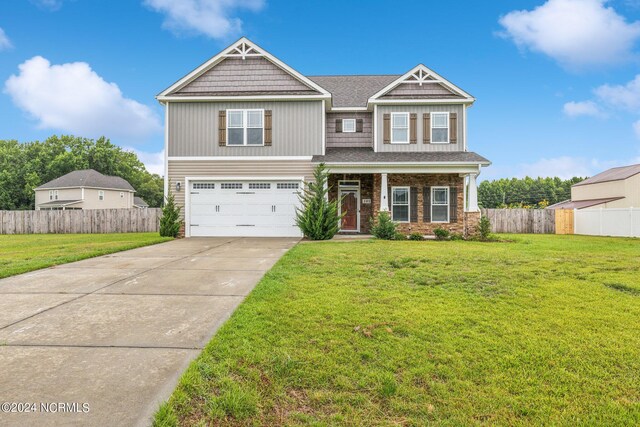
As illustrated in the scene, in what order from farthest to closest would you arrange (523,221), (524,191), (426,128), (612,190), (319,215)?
(524,191), (612,190), (523,221), (426,128), (319,215)

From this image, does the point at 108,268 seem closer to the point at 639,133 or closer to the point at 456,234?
the point at 456,234

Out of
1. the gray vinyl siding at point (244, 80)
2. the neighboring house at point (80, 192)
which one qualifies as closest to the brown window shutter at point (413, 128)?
the gray vinyl siding at point (244, 80)

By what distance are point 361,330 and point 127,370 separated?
2.19 meters

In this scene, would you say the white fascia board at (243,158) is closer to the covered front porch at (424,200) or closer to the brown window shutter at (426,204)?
the covered front porch at (424,200)

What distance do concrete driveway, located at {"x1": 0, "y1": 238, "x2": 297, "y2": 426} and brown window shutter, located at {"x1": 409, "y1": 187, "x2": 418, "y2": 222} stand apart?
9439 millimetres

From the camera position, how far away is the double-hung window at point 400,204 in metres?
15.1

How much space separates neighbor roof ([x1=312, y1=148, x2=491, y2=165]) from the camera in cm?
1377

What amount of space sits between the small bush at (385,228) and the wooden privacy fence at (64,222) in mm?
15729

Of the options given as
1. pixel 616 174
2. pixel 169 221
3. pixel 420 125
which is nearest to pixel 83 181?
pixel 169 221

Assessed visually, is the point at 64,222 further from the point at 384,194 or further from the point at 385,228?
the point at 385,228

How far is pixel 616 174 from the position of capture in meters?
25.5

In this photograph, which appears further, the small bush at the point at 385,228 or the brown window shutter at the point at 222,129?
the brown window shutter at the point at 222,129

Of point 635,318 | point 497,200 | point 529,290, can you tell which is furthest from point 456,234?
point 497,200

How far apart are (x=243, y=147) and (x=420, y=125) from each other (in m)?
7.77
